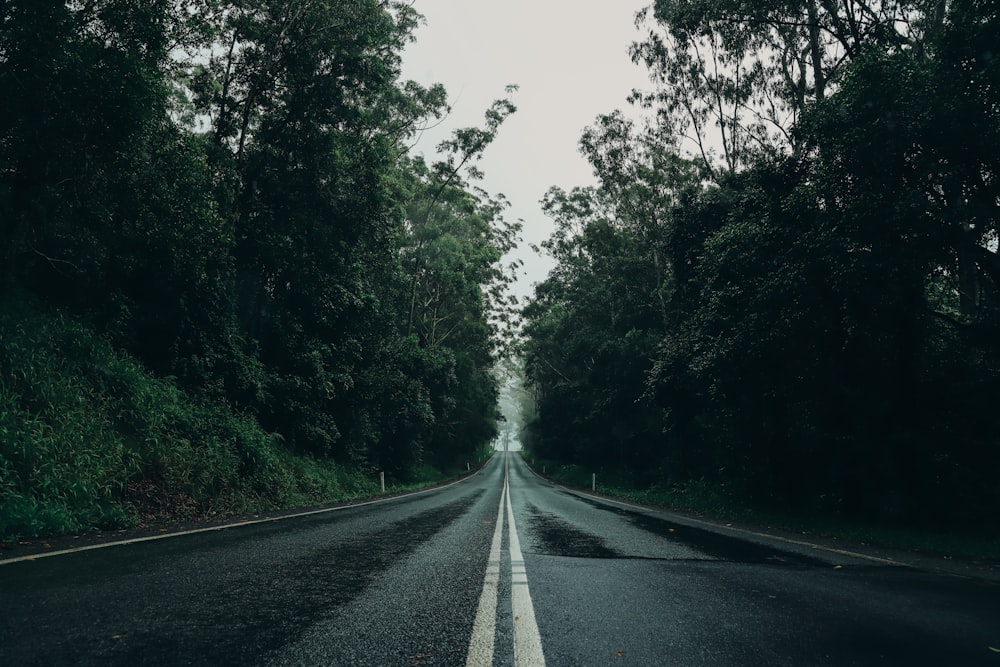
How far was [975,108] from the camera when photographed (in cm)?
963

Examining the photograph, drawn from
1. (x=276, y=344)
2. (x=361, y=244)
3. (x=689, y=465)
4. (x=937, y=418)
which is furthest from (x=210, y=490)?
(x=689, y=465)

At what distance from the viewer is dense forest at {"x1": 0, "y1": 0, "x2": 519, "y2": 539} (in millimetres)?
9555

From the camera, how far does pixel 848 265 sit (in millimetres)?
10359

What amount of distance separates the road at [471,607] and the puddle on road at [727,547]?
9 cm

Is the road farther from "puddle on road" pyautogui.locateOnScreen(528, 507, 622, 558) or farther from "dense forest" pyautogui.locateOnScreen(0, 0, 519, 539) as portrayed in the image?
"dense forest" pyautogui.locateOnScreen(0, 0, 519, 539)

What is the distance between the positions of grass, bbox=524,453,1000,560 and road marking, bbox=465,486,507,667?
7.87 meters

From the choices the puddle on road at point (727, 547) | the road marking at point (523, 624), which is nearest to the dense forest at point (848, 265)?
the puddle on road at point (727, 547)

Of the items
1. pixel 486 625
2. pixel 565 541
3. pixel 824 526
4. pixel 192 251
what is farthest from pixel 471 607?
pixel 192 251

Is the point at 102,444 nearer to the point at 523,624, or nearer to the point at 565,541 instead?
the point at 565,541

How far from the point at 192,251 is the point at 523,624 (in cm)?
1334

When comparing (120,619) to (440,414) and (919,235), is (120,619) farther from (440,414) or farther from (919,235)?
(440,414)

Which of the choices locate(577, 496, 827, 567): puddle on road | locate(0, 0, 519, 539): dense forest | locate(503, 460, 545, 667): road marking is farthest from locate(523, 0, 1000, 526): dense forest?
locate(0, 0, 519, 539): dense forest

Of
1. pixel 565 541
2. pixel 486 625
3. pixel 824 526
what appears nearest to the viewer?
pixel 486 625

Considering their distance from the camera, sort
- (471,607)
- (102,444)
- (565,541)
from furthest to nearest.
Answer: (102,444), (565,541), (471,607)
